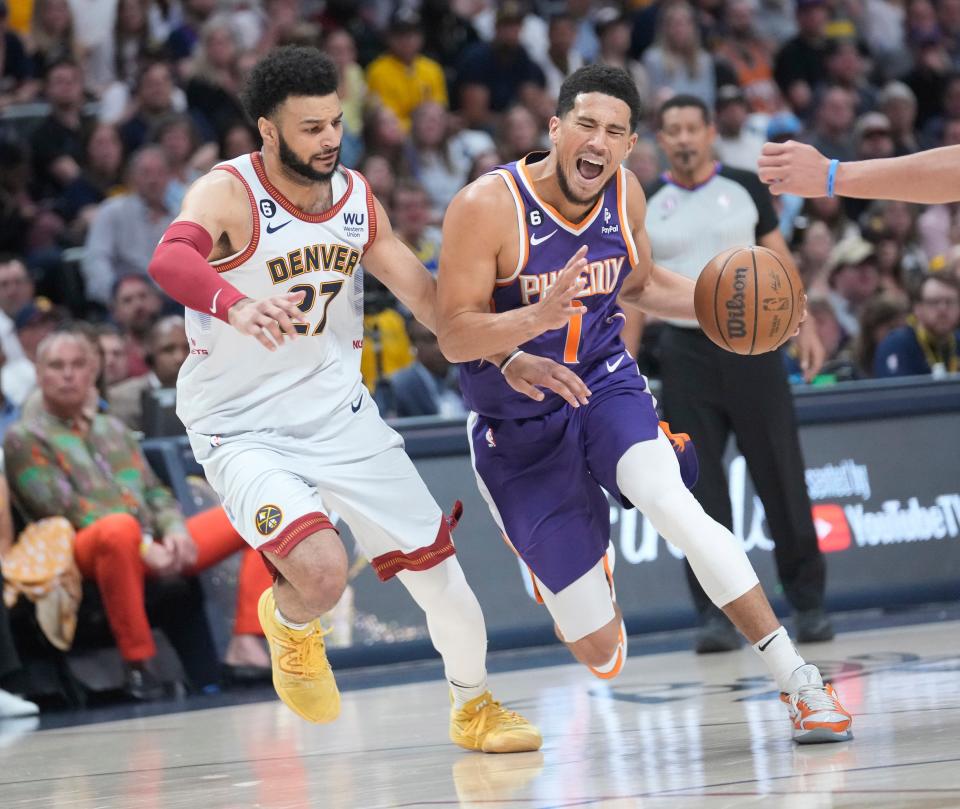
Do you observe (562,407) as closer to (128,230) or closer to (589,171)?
(589,171)

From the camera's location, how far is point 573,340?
Result: 523 cm

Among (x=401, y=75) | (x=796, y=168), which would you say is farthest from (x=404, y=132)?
(x=796, y=168)

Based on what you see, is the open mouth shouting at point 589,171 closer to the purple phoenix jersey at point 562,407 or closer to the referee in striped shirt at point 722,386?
the purple phoenix jersey at point 562,407

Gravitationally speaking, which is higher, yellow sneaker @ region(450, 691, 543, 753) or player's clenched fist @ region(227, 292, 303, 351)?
player's clenched fist @ region(227, 292, 303, 351)

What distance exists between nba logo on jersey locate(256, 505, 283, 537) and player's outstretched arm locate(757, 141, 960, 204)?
187cm

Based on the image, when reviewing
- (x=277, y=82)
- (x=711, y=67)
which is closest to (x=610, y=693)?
(x=277, y=82)

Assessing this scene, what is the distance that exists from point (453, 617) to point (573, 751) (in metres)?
0.59

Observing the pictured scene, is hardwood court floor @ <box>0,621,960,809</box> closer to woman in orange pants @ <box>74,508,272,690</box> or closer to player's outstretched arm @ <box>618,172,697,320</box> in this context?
woman in orange pants @ <box>74,508,272,690</box>

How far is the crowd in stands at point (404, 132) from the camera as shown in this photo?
30.9 ft

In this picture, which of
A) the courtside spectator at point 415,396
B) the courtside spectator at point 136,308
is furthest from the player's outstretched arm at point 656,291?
the courtside spectator at point 136,308

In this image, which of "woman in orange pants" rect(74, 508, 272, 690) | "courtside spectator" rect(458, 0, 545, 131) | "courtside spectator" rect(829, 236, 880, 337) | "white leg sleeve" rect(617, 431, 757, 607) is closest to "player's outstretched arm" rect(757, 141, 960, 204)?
"white leg sleeve" rect(617, 431, 757, 607)

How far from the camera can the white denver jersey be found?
16.5ft

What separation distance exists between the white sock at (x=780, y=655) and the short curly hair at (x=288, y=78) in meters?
2.19

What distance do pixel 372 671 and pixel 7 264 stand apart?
3.98 m
